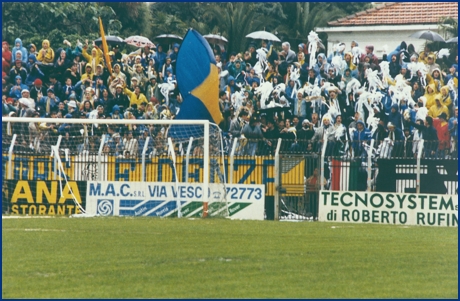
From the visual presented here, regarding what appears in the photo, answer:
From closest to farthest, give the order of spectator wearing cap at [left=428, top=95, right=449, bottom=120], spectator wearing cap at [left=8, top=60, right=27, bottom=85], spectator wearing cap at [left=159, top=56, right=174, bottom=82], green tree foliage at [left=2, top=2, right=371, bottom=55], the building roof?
spectator wearing cap at [left=428, top=95, right=449, bottom=120] → spectator wearing cap at [left=159, top=56, right=174, bottom=82] → spectator wearing cap at [left=8, top=60, right=27, bottom=85] → green tree foliage at [left=2, top=2, right=371, bottom=55] → the building roof

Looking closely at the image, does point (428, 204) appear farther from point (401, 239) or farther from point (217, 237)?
point (217, 237)

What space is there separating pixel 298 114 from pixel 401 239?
9.63 m

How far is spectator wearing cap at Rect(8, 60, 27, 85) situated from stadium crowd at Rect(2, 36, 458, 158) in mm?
30

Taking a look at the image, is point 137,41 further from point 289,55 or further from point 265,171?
point 265,171

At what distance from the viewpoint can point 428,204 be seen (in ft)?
65.7

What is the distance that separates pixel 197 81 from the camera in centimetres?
2527

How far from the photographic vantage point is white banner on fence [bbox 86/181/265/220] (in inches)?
842

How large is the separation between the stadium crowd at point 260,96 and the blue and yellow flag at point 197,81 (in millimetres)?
794

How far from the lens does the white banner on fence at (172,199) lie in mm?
21375

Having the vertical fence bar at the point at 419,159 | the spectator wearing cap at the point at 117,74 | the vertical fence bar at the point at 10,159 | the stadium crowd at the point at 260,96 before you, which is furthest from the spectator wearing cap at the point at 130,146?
the vertical fence bar at the point at 419,159

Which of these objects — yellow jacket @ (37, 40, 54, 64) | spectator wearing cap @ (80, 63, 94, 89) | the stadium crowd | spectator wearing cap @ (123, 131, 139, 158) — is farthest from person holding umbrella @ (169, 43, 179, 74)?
spectator wearing cap @ (123, 131, 139, 158)

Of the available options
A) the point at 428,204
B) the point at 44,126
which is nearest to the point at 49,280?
the point at 428,204

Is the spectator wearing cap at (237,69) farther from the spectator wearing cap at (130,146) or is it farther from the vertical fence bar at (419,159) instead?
the vertical fence bar at (419,159)

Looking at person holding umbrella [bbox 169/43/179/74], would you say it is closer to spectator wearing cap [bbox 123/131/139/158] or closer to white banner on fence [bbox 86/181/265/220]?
spectator wearing cap [bbox 123/131/139/158]
